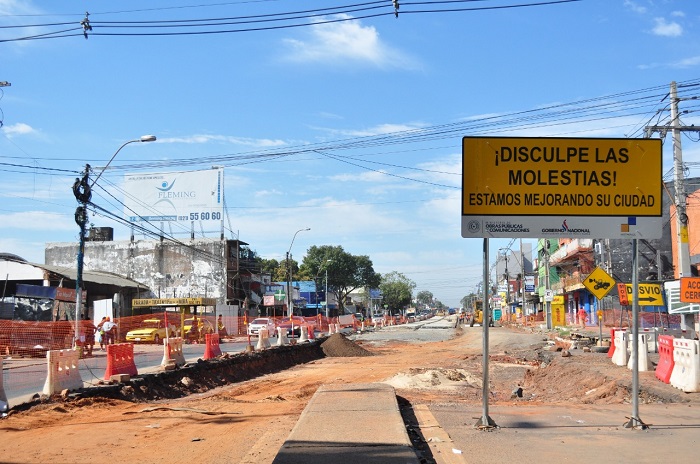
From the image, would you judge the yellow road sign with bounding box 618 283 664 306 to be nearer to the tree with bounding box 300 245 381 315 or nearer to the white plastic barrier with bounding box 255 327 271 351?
the white plastic barrier with bounding box 255 327 271 351

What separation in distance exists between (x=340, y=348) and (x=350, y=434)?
28311 millimetres

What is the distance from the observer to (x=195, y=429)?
1007 cm

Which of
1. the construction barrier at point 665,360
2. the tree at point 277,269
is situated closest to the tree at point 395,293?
the tree at point 277,269

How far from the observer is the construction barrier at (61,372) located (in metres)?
13.1

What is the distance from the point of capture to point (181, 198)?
63.7m

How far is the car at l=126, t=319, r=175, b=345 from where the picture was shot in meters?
33.5

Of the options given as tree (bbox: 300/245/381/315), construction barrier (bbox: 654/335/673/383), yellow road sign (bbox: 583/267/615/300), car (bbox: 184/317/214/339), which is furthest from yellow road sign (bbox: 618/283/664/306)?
tree (bbox: 300/245/381/315)

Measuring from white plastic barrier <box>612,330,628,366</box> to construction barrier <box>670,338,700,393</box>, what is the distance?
A: 5.47m

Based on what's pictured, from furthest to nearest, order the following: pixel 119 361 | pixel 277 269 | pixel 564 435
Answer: pixel 277 269
pixel 119 361
pixel 564 435

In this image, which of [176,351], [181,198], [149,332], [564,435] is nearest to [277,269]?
[181,198]

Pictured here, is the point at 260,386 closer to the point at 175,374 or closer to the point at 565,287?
the point at 175,374

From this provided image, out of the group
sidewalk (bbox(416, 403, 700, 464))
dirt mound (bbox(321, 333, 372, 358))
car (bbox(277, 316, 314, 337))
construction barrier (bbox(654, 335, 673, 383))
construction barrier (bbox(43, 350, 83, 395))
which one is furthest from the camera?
car (bbox(277, 316, 314, 337))

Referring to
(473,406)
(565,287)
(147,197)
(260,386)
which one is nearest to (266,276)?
(147,197)

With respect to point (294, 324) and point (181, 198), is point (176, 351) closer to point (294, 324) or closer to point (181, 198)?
point (294, 324)
